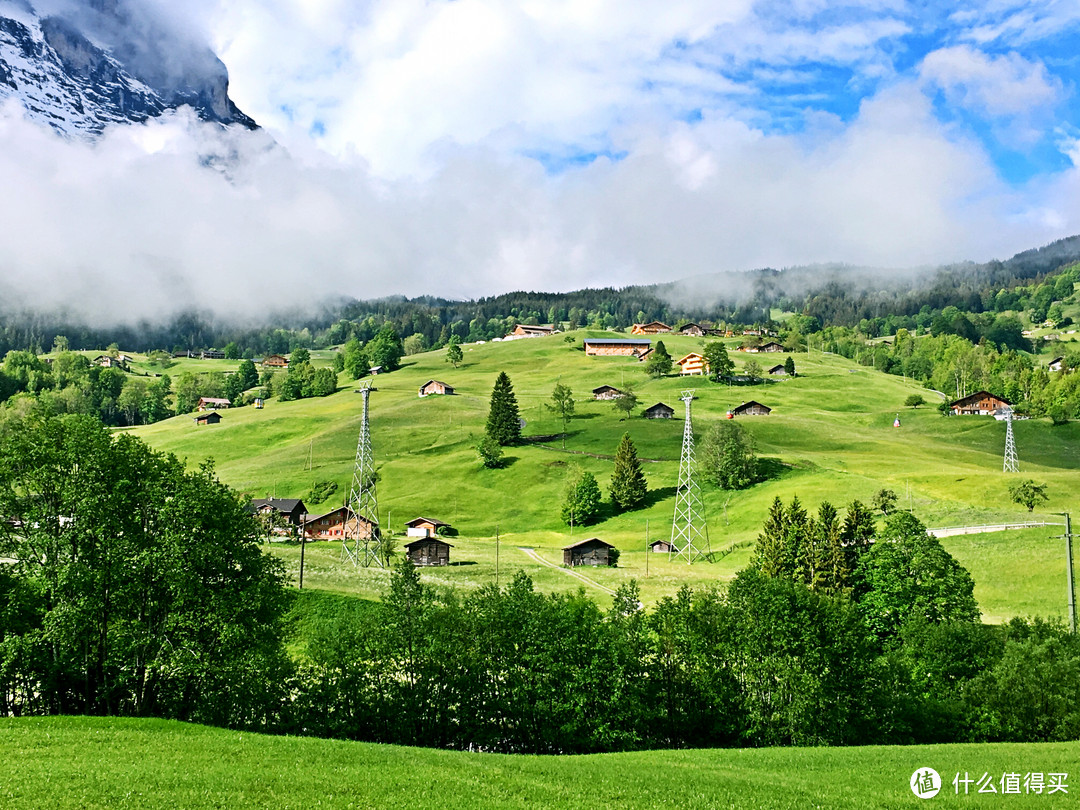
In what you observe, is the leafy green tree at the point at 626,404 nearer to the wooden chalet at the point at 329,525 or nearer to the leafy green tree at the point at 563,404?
the leafy green tree at the point at 563,404

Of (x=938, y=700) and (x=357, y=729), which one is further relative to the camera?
(x=938, y=700)

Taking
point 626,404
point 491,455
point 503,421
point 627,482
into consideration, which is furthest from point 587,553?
point 626,404

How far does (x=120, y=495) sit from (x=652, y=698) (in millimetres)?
28440

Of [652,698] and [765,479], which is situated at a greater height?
[765,479]

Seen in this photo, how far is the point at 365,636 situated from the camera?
41625mm

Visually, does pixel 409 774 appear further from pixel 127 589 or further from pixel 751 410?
pixel 751 410

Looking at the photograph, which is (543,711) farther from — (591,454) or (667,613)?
(591,454)

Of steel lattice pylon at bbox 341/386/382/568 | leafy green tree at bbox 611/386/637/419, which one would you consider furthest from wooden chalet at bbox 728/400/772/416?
steel lattice pylon at bbox 341/386/382/568

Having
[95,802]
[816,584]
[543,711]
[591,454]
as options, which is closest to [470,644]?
[543,711]

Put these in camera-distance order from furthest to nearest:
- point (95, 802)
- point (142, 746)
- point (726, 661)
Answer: point (726, 661), point (142, 746), point (95, 802)

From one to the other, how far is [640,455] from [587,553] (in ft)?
144

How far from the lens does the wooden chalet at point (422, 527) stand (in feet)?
356

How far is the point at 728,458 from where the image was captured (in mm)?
114062

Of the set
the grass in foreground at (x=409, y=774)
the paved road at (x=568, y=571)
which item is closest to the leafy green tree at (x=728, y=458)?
the paved road at (x=568, y=571)
